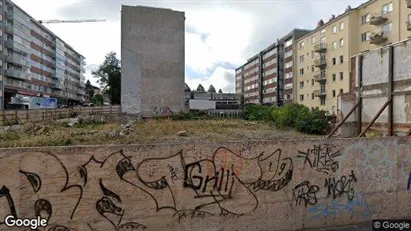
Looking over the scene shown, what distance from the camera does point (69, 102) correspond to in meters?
95.5

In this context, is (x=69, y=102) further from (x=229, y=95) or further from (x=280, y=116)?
(x=280, y=116)

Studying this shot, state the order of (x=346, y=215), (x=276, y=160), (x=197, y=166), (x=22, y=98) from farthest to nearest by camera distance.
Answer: (x=22, y=98) → (x=346, y=215) → (x=276, y=160) → (x=197, y=166)

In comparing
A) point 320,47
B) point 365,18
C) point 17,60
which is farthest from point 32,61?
point 365,18

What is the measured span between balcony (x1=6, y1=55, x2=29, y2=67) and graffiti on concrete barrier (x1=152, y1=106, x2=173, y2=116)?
36.3 m

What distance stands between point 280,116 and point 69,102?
85457 millimetres

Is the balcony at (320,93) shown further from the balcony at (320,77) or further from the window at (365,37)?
the window at (365,37)

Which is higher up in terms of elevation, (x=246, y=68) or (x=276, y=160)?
(x=246, y=68)

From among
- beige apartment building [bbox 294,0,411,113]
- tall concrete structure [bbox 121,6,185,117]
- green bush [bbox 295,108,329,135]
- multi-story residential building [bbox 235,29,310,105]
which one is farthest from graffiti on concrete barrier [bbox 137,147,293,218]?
multi-story residential building [bbox 235,29,310,105]

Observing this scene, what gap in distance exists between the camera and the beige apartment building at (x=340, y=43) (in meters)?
33.1

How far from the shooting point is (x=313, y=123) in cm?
2378

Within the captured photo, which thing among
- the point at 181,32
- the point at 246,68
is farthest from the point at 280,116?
the point at 246,68

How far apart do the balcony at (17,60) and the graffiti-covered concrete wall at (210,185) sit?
198 feet

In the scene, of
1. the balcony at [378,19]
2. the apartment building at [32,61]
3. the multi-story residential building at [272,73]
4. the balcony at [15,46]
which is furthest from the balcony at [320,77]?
the balcony at [15,46]

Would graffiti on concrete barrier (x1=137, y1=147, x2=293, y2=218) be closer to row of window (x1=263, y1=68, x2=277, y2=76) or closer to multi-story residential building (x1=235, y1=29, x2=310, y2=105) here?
multi-story residential building (x1=235, y1=29, x2=310, y2=105)
